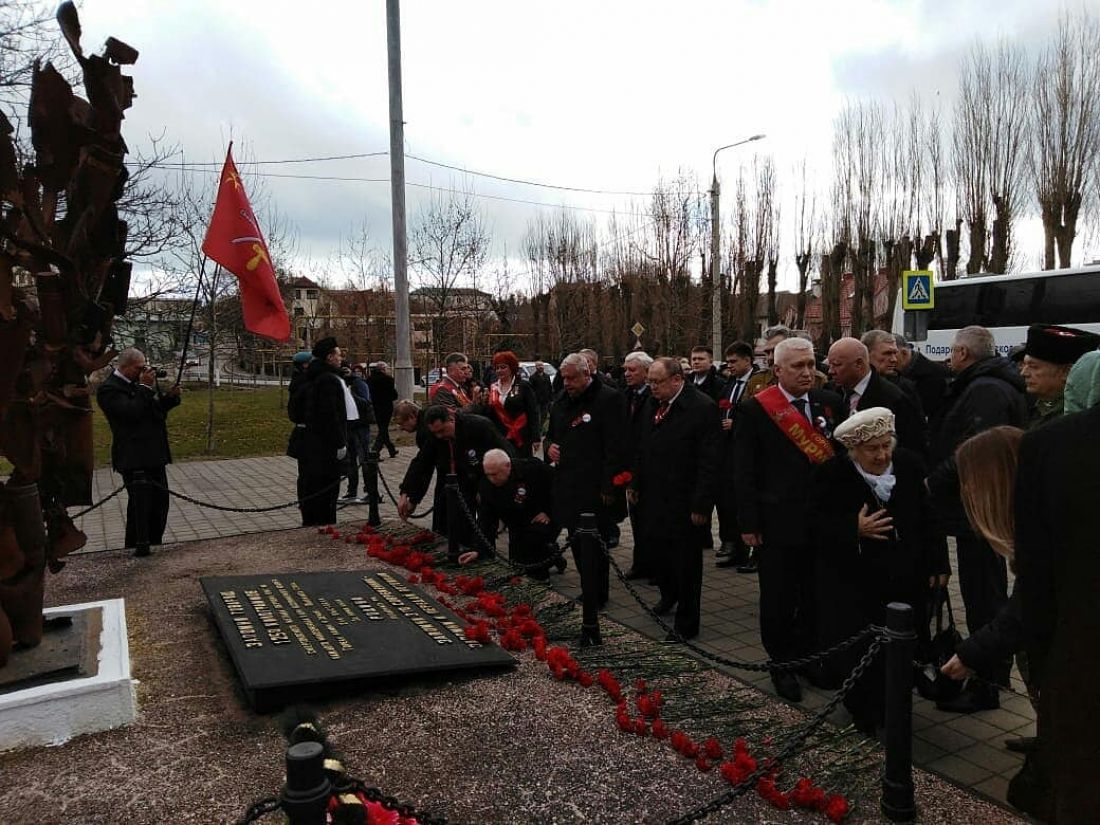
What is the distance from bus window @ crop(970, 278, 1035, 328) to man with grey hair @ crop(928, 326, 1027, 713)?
14.7 meters

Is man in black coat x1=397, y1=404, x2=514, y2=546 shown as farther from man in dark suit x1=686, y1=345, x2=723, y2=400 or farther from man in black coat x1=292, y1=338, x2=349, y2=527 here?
man in dark suit x1=686, y1=345, x2=723, y2=400

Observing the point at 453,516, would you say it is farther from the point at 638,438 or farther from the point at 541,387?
the point at 541,387

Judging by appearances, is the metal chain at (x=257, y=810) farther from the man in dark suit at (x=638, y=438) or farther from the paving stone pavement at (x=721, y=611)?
the man in dark suit at (x=638, y=438)

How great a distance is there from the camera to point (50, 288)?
4.36 meters

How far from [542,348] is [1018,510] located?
36.5m

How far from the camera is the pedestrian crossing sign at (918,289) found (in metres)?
13.6

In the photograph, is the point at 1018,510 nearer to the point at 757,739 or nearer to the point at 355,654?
the point at 757,739

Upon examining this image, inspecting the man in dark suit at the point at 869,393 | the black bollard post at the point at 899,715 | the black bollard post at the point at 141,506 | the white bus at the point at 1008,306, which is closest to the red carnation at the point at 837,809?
the black bollard post at the point at 899,715

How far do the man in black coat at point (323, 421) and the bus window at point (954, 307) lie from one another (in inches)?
634

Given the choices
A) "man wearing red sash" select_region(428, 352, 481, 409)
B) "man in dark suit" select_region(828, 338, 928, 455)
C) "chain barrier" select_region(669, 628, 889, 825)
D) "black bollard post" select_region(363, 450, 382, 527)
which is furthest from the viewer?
"man wearing red sash" select_region(428, 352, 481, 409)

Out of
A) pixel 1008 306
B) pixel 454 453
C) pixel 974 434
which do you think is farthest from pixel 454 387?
pixel 1008 306

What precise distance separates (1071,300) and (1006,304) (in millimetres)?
1604

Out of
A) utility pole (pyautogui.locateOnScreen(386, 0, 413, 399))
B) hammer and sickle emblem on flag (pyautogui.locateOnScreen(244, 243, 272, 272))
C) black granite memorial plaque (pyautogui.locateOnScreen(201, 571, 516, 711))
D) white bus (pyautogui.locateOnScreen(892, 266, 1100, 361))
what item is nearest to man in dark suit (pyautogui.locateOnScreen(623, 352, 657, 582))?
black granite memorial plaque (pyautogui.locateOnScreen(201, 571, 516, 711))

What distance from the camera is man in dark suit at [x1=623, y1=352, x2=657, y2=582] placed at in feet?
20.6
